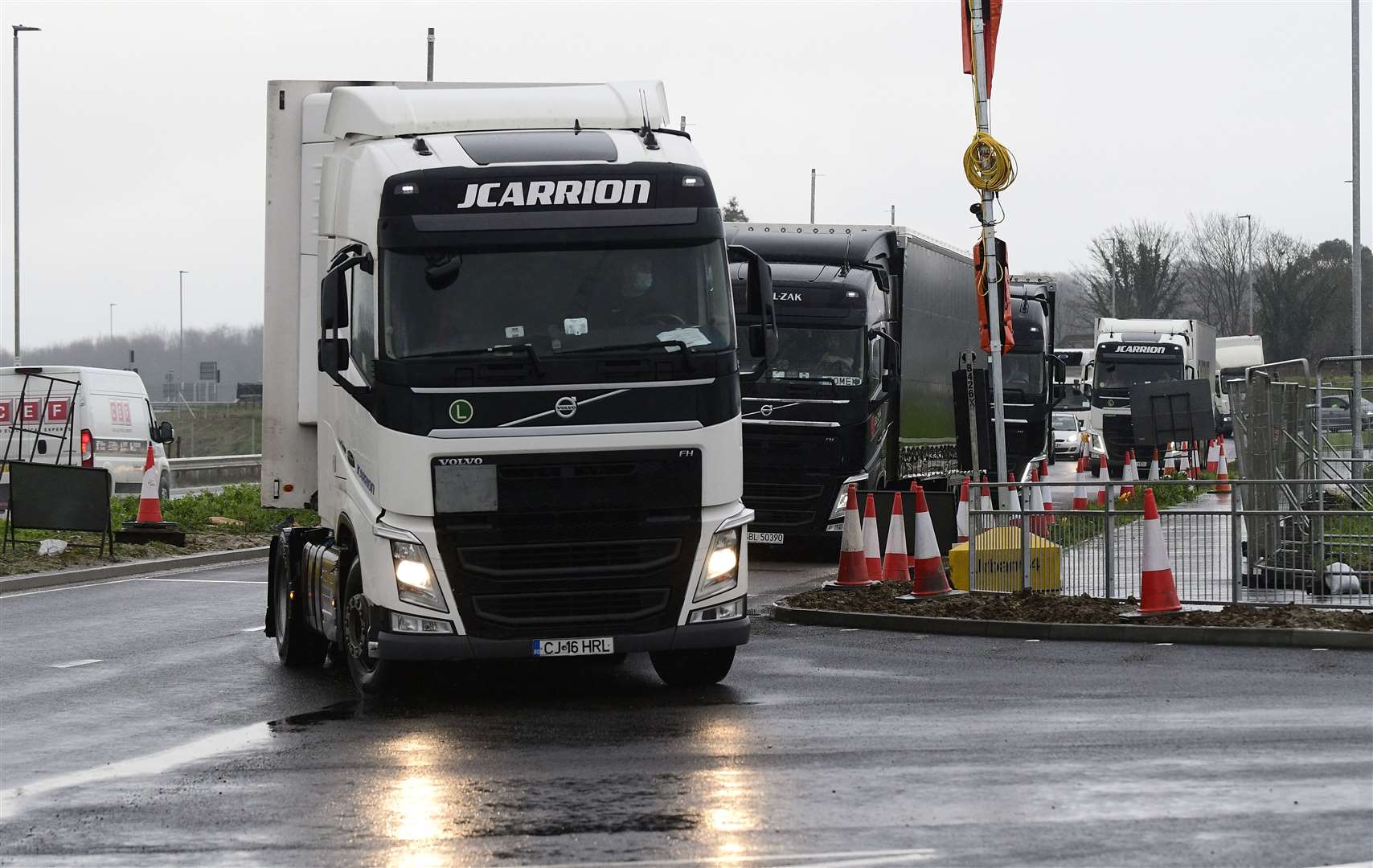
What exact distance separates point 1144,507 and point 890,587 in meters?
3.03

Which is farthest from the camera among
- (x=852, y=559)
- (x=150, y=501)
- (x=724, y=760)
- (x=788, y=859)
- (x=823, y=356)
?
(x=150, y=501)

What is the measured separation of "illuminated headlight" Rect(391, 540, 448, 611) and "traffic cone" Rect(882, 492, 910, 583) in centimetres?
701

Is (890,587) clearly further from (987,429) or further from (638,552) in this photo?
(638,552)

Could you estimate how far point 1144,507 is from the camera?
14.1 meters

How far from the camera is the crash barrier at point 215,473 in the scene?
4666 cm

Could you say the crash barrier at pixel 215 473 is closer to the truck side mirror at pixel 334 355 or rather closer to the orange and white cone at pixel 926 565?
the orange and white cone at pixel 926 565

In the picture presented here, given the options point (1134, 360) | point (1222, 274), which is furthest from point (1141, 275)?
point (1134, 360)

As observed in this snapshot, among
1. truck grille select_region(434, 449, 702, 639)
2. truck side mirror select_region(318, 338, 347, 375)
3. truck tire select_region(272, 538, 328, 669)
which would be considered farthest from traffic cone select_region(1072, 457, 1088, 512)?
truck side mirror select_region(318, 338, 347, 375)

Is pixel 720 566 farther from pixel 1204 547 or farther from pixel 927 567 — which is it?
pixel 1204 547

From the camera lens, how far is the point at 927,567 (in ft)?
51.2

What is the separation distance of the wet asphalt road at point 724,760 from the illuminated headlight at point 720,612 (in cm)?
48

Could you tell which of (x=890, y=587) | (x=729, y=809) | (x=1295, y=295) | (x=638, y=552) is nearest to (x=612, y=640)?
(x=638, y=552)

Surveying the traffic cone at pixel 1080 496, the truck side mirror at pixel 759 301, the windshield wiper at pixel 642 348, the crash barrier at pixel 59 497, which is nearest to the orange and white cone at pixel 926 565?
the traffic cone at pixel 1080 496

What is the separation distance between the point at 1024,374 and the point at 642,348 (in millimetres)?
23256
